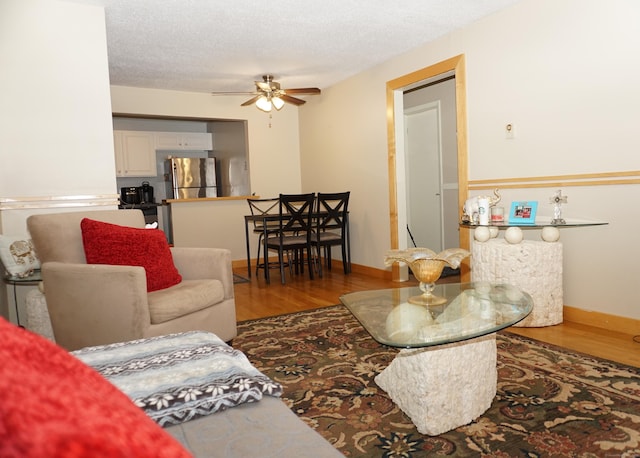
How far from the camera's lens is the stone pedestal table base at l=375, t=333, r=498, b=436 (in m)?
1.76

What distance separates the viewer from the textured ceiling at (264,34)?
3.50 meters

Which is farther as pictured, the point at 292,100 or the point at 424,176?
the point at 424,176

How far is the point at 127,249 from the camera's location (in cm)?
243

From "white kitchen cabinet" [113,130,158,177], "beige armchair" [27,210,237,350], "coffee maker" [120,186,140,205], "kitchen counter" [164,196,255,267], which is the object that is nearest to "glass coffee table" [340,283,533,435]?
"beige armchair" [27,210,237,350]

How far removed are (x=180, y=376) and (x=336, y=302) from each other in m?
2.92

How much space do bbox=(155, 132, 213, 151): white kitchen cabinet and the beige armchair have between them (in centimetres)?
492

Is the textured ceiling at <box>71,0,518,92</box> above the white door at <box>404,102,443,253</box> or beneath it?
above

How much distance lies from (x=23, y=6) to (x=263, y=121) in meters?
3.65

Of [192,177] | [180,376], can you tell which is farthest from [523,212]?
[192,177]

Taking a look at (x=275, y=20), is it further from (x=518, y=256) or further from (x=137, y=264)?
(x=518, y=256)

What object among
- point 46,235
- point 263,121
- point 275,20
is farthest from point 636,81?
point 263,121

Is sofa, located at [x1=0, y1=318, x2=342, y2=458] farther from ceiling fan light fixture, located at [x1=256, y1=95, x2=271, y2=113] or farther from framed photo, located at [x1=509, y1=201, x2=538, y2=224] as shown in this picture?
ceiling fan light fixture, located at [x1=256, y1=95, x2=271, y2=113]

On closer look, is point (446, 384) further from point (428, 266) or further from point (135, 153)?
point (135, 153)

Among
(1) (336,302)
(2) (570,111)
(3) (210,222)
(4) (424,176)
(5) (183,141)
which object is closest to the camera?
(2) (570,111)
